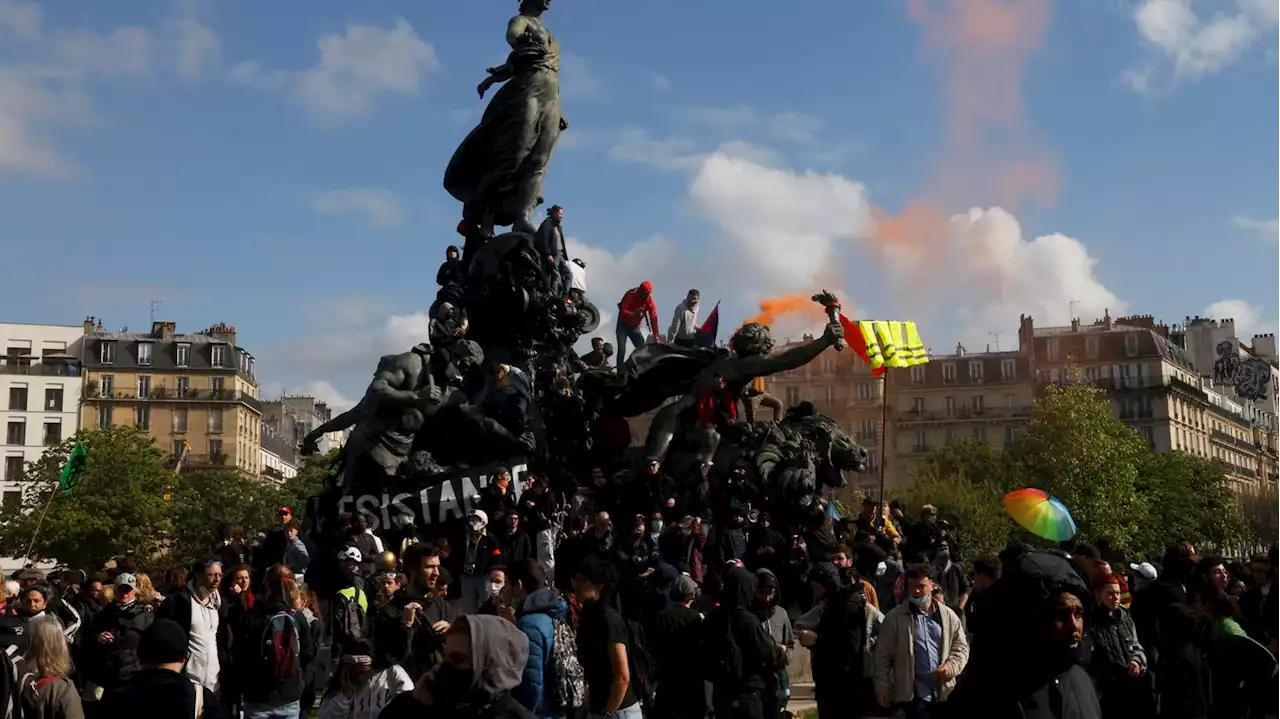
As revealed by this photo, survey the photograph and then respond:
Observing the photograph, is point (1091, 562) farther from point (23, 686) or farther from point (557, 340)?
point (557, 340)

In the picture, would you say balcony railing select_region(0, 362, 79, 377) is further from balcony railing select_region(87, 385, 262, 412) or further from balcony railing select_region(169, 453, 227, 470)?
balcony railing select_region(169, 453, 227, 470)

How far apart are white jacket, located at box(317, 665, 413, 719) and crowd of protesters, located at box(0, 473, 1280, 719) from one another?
0.01 metres

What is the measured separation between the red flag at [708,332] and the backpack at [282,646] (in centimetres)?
1523

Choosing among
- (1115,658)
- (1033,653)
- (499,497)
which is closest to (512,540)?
(499,497)

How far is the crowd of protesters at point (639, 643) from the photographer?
5.22 m

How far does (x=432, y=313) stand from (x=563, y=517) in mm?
4879

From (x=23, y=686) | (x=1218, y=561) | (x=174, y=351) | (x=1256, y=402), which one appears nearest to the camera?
(x=23, y=686)

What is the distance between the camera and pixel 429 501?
2212cm

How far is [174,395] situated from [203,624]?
8926 cm

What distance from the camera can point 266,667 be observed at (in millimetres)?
9375

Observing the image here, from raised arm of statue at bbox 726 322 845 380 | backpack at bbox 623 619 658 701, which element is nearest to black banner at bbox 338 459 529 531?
raised arm of statue at bbox 726 322 845 380

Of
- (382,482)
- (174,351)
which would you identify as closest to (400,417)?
(382,482)

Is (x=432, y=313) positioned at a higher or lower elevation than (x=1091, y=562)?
higher

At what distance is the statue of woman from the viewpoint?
2578cm
